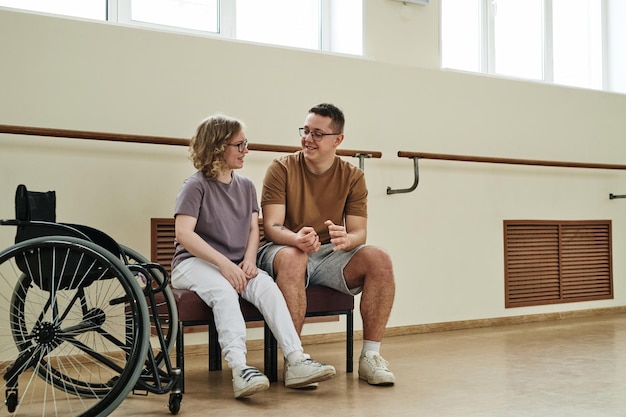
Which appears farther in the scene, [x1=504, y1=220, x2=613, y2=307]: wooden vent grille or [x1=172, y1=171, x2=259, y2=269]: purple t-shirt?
[x1=504, y1=220, x2=613, y2=307]: wooden vent grille

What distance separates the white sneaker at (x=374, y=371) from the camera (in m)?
2.26

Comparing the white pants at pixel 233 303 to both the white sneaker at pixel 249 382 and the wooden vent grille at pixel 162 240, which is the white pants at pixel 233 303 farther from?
the wooden vent grille at pixel 162 240

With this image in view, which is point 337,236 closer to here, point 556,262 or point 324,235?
point 324,235

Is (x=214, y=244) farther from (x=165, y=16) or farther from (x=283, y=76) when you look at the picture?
(x=165, y=16)

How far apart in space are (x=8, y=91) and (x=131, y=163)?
0.50m

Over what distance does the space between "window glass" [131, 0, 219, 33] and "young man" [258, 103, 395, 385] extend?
3.32 feet

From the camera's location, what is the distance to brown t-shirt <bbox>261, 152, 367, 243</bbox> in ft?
8.20

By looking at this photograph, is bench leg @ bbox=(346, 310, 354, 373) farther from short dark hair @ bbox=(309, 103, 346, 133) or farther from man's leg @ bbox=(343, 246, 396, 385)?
short dark hair @ bbox=(309, 103, 346, 133)

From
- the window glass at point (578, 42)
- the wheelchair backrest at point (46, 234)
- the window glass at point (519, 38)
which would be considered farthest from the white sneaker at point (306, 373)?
the window glass at point (578, 42)

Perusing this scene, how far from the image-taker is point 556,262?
13.2 feet

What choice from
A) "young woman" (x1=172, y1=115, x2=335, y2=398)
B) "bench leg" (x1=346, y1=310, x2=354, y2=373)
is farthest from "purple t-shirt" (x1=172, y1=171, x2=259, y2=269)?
"bench leg" (x1=346, y1=310, x2=354, y2=373)

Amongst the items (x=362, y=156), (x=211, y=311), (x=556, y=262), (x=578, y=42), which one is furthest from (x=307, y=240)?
(x=578, y=42)

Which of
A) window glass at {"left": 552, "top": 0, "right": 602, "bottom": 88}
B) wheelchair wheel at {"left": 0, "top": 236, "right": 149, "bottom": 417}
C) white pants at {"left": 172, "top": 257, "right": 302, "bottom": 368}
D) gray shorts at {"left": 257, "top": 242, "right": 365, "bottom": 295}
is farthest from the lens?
window glass at {"left": 552, "top": 0, "right": 602, "bottom": 88}

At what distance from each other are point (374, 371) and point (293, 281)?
375mm
